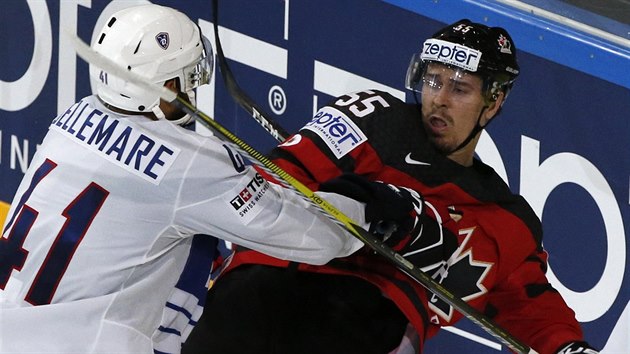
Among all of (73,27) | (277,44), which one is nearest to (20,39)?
(73,27)

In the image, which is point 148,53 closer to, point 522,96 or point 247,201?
point 247,201

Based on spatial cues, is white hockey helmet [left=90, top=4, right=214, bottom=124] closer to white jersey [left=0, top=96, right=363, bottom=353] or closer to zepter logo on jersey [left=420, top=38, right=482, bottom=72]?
white jersey [left=0, top=96, right=363, bottom=353]

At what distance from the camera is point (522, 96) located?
491 cm

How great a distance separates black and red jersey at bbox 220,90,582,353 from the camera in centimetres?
429

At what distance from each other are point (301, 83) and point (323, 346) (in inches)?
55.6

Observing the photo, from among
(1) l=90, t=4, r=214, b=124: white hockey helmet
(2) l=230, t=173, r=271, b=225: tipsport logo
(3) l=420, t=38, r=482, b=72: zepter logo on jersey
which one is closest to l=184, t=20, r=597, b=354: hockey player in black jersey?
(3) l=420, t=38, r=482, b=72: zepter logo on jersey

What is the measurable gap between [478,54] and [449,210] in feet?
1.31

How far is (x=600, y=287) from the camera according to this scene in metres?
4.86

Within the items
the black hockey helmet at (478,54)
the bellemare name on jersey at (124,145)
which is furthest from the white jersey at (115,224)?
the black hockey helmet at (478,54)

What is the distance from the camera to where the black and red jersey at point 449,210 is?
4293 millimetres

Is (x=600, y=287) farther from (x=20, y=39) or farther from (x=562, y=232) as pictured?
(x=20, y=39)

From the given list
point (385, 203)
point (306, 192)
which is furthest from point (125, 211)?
point (385, 203)

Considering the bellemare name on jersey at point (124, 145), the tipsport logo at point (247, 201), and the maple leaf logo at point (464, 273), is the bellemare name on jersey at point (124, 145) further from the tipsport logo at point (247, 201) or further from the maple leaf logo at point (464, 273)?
the maple leaf logo at point (464, 273)

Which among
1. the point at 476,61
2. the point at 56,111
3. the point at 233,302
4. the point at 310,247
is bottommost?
the point at 56,111
